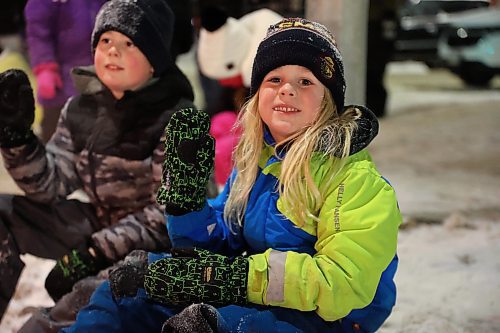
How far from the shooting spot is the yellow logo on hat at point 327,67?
2076mm

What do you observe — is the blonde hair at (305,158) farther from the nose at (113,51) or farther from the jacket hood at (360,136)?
the nose at (113,51)

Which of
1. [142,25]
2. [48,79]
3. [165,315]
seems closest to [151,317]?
[165,315]

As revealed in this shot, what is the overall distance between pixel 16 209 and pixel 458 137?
5332 mm

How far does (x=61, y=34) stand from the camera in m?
4.09

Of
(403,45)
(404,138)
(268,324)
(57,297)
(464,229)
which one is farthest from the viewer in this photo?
(403,45)

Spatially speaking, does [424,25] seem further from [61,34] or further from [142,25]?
[142,25]

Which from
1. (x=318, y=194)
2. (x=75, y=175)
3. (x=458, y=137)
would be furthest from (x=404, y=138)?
(x=318, y=194)

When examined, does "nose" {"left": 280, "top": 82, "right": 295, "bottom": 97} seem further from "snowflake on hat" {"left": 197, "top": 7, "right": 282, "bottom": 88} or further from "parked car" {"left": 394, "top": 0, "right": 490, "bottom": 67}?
"parked car" {"left": 394, "top": 0, "right": 490, "bottom": 67}

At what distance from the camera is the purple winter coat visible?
3.91 meters

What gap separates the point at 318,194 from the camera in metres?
1.99

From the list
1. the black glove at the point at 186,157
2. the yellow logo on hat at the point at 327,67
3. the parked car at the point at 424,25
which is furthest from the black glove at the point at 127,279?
the parked car at the point at 424,25

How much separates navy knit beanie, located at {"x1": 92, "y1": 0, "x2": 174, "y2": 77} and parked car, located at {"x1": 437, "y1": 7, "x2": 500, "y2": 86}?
8.92 meters

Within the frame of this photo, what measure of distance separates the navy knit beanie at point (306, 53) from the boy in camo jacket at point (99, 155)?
661mm

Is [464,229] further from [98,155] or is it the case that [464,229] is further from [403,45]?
[403,45]
